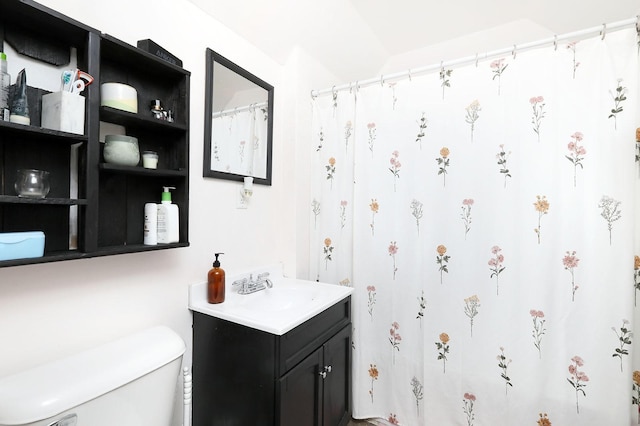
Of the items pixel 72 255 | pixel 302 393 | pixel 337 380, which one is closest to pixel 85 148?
pixel 72 255

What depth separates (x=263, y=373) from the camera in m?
1.11

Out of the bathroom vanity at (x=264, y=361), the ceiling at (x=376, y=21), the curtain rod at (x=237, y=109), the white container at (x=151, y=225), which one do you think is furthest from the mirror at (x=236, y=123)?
the bathroom vanity at (x=264, y=361)

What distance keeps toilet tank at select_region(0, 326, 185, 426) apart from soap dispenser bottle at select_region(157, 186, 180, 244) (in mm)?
330

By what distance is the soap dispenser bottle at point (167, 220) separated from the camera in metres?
1.08

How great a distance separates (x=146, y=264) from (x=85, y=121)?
0.55 meters

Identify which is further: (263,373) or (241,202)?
(241,202)

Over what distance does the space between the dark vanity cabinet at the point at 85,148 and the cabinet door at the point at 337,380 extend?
871 mm

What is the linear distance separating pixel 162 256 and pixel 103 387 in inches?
20.1

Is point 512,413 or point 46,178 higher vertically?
point 46,178

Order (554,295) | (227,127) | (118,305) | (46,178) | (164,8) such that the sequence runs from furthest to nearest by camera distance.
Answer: (227,127) < (554,295) < (164,8) < (118,305) < (46,178)

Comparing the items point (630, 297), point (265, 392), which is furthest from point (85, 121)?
point (630, 297)

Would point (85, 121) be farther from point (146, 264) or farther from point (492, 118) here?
point (492, 118)

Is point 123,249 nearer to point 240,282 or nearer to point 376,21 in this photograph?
point 240,282

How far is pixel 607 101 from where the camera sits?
47.9 inches
